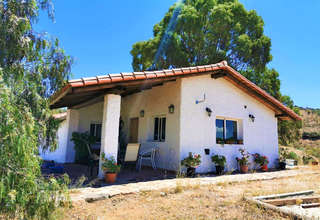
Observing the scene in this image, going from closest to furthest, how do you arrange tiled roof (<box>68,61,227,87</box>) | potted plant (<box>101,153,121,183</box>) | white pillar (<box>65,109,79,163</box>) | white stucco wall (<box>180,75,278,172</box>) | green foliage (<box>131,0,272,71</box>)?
tiled roof (<box>68,61,227,87</box>) < potted plant (<box>101,153,121,183</box>) < white stucco wall (<box>180,75,278,172</box>) < white pillar (<box>65,109,79,163</box>) < green foliage (<box>131,0,272,71</box>)

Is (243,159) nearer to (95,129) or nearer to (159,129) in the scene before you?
(159,129)

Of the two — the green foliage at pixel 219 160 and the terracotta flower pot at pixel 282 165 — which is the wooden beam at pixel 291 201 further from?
the terracotta flower pot at pixel 282 165

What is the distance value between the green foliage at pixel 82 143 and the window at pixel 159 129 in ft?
8.89

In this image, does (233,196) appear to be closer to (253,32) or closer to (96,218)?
(96,218)

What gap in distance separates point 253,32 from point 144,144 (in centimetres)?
1185

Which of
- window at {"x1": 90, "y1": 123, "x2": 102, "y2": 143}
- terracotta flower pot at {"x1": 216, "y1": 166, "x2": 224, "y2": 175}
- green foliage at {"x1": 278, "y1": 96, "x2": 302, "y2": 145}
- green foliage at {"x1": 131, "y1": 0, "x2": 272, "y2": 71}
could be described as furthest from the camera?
green foliage at {"x1": 278, "y1": 96, "x2": 302, "y2": 145}

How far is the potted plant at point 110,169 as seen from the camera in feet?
20.5

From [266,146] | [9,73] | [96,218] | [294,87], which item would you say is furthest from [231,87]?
[294,87]

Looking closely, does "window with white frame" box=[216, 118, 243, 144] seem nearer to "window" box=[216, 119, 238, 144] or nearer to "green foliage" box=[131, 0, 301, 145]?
"window" box=[216, 119, 238, 144]

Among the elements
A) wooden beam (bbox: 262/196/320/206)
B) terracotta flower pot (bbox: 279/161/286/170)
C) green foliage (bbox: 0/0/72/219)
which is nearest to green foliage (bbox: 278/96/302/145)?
terracotta flower pot (bbox: 279/161/286/170)

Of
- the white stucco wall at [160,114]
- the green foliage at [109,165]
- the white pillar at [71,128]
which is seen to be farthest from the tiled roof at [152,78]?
the white pillar at [71,128]

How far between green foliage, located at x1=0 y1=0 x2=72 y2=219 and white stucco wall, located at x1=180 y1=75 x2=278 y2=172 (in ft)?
17.7

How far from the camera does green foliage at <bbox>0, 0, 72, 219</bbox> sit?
2.15m

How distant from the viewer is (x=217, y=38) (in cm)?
1602
